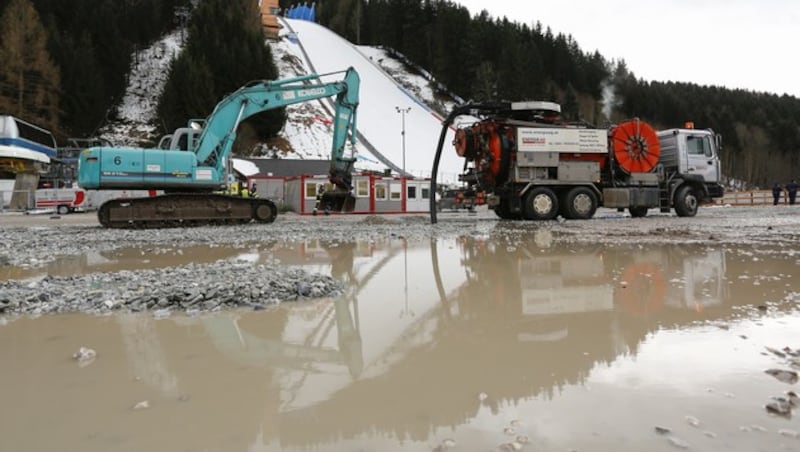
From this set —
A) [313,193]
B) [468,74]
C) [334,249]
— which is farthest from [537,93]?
[334,249]

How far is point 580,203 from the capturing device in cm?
1661

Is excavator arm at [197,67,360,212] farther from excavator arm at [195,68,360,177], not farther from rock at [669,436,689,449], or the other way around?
rock at [669,436,689,449]

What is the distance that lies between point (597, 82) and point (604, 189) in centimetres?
9071

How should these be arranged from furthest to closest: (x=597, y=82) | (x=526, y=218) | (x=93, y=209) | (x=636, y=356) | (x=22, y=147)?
(x=597, y=82) → (x=22, y=147) → (x=93, y=209) → (x=526, y=218) → (x=636, y=356)

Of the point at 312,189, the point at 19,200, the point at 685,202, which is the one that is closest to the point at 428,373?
the point at 685,202

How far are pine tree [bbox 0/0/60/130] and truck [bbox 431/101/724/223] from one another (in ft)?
153

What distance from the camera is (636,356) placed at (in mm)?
3027

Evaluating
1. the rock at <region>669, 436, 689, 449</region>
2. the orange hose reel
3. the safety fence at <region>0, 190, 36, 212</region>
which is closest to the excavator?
the orange hose reel

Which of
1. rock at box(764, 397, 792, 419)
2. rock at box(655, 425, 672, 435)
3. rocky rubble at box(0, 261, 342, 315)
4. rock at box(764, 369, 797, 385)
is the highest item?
rocky rubble at box(0, 261, 342, 315)

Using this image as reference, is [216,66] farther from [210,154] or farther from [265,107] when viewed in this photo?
[210,154]

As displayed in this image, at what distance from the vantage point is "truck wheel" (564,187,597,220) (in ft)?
54.2

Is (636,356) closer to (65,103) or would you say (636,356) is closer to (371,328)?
(371,328)

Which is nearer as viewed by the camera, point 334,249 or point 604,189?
point 334,249

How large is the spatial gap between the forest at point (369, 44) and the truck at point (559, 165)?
1075 inches
